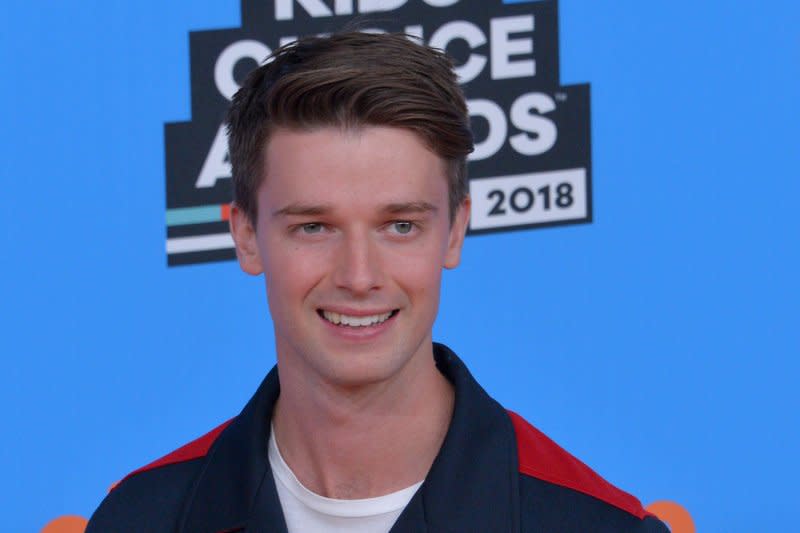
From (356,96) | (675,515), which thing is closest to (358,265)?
(356,96)

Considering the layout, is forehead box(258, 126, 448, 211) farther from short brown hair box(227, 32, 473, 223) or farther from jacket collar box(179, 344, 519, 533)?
jacket collar box(179, 344, 519, 533)

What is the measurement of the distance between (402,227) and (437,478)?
257mm

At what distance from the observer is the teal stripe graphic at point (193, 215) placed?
6.68 ft

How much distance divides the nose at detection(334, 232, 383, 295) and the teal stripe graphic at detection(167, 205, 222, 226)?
754mm

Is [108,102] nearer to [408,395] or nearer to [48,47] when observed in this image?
[48,47]

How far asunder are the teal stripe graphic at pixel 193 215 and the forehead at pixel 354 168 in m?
0.67

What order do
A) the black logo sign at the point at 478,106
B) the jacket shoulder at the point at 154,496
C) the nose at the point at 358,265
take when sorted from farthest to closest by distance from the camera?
1. the black logo sign at the point at 478,106
2. the jacket shoulder at the point at 154,496
3. the nose at the point at 358,265

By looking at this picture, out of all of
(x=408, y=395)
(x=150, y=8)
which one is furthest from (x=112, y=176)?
(x=408, y=395)

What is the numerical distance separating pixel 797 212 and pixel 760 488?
43 centimetres

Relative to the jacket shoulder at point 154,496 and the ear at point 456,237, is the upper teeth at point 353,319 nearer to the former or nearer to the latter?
the ear at point 456,237

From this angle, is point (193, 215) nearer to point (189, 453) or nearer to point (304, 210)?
point (189, 453)

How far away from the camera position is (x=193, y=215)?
6.69 ft

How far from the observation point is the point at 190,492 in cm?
144

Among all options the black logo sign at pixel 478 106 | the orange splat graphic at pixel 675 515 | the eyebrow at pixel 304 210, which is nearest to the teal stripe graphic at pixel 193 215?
the black logo sign at pixel 478 106
